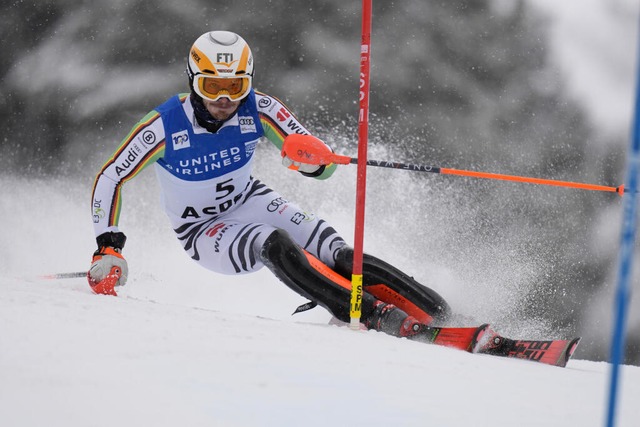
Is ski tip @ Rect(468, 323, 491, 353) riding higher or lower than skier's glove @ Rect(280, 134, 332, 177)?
lower

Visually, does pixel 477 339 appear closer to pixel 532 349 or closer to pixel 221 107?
pixel 532 349

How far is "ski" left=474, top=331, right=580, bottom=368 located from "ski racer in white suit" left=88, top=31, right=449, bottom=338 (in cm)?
32

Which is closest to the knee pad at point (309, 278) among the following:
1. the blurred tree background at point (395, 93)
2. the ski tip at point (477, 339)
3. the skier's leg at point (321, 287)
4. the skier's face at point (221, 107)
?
the skier's leg at point (321, 287)

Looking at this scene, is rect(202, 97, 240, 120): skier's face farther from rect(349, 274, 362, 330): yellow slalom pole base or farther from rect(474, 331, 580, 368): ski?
rect(474, 331, 580, 368): ski

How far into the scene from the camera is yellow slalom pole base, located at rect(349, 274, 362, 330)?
329 cm

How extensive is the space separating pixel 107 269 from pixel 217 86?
38.3 inches

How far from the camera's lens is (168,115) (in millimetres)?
3578

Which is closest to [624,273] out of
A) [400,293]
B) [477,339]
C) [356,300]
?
[477,339]

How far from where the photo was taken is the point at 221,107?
356 cm

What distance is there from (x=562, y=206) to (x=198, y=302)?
181 inches

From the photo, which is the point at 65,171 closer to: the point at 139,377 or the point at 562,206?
the point at 562,206

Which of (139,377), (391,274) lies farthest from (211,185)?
(139,377)

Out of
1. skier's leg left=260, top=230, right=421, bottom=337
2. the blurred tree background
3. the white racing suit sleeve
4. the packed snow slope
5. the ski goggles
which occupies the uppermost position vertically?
the blurred tree background

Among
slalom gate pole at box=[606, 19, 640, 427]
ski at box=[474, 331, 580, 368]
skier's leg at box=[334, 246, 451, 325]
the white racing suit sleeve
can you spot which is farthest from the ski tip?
slalom gate pole at box=[606, 19, 640, 427]
